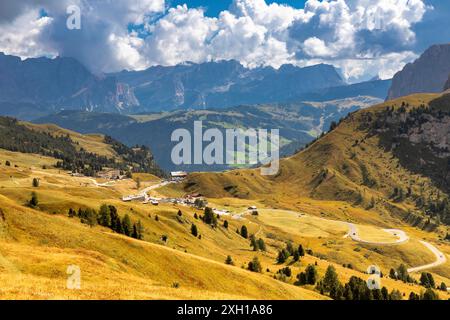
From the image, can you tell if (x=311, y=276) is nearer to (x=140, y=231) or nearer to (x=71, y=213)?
(x=140, y=231)

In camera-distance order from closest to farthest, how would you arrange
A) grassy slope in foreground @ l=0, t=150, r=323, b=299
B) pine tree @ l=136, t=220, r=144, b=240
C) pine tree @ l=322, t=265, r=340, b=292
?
grassy slope in foreground @ l=0, t=150, r=323, b=299, pine tree @ l=322, t=265, r=340, b=292, pine tree @ l=136, t=220, r=144, b=240

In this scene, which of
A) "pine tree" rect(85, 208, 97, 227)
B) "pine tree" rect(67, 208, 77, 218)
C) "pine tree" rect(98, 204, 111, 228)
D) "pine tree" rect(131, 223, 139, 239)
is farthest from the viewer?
"pine tree" rect(98, 204, 111, 228)

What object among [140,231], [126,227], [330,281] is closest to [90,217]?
[126,227]

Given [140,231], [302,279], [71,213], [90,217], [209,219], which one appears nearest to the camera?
[90,217]

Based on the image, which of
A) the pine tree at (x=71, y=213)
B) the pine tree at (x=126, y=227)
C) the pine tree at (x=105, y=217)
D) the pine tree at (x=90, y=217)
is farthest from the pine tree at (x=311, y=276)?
the pine tree at (x=71, y=213)

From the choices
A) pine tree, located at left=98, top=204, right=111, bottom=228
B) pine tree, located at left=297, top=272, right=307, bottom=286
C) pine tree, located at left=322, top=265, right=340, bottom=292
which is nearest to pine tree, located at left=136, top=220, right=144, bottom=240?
pine tree, located at left=98, top=204, right=111, bottom=228

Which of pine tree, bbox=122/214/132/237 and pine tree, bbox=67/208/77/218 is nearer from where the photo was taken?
pine tree, bbox=67/208/77/218

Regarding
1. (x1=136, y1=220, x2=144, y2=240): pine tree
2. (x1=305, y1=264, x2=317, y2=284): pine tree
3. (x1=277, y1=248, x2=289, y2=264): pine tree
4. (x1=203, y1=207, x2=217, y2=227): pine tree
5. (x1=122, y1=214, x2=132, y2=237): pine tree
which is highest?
(x1=122, y1=214, x2=132, y2=237): pine tree

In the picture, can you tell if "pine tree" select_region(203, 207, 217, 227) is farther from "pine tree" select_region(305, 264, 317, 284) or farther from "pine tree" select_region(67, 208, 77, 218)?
"pine tree" select_region(67, 208, 77, 218)

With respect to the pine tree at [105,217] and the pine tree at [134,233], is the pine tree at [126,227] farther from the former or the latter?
the pine tree at [105,217]

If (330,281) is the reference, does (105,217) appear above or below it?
above

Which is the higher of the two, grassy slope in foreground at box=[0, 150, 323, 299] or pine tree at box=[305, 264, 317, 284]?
grassy slope in foreground at box=[0, 150, 323, 299]
